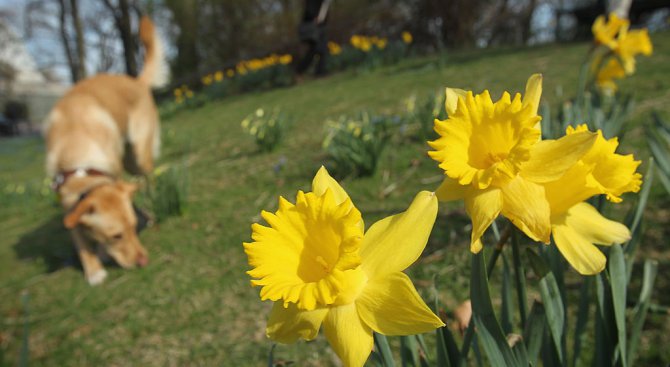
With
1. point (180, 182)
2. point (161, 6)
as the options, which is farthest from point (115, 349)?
point (161, 6)

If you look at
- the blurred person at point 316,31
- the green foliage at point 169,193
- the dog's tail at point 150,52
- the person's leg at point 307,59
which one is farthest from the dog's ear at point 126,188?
the person's leg at point 307,59

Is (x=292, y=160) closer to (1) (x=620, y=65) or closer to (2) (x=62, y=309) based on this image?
(2) (x=62, y=309)

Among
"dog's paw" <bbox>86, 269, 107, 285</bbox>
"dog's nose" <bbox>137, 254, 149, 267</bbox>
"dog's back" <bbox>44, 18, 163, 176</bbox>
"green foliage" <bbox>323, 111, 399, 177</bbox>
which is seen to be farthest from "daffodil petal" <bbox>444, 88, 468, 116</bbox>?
"dog's back" <bbox>44, 18, 163, 176</bbox>

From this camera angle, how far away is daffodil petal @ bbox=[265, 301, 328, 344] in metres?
0.64

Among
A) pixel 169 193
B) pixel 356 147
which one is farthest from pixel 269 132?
pixel 356 147

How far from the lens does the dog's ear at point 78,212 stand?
2781mm

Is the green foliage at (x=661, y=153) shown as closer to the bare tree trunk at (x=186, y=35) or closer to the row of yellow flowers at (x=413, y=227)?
the row of yellow flowers at (x=413, y=227)

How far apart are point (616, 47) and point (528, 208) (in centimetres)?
193

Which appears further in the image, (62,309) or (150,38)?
(150,38)

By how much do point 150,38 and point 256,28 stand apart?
11785 mm

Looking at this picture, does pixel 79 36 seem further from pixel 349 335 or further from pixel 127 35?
pixel 349 335

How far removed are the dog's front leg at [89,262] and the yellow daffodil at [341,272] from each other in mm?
2750

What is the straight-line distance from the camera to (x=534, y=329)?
78cm

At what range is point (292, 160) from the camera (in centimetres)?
399
